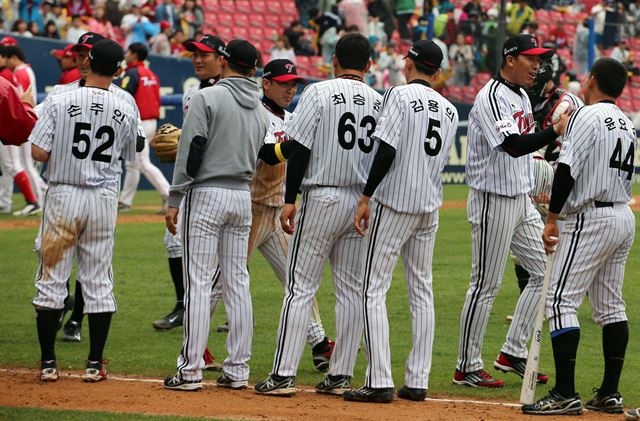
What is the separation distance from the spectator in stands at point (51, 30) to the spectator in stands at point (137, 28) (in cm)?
145

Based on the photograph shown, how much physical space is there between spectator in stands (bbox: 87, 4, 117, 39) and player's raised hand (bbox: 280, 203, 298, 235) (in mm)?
17787

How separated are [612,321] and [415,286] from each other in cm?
120

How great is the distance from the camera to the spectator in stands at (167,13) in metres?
25.9

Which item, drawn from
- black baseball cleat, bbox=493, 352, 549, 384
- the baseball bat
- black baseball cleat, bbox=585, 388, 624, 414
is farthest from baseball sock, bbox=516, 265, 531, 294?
black baseball cleat, bbox=585, 388, 624, 414

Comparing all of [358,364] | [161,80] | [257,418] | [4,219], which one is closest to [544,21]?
[161,80]

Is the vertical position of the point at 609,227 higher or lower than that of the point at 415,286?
higher

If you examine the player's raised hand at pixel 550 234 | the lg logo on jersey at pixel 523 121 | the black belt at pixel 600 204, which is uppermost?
the lg logo on jersey at pixel 523 121

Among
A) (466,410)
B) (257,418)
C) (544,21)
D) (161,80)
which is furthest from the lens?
(544,21)

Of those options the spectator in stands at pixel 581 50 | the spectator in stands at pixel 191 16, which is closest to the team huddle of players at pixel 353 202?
the spectator in stands at pixel 581 50

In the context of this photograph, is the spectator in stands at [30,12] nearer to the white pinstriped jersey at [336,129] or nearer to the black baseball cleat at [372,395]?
the white pinstriped jersey at [336,129]

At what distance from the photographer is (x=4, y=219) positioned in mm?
16391

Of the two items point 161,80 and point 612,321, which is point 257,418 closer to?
point 612,321

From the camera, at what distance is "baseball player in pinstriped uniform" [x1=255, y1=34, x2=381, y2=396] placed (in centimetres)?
709

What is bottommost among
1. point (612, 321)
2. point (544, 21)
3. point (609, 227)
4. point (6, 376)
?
point (6, 376)
